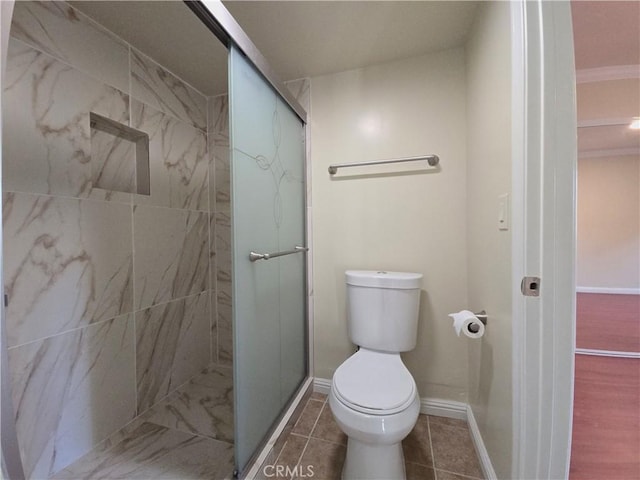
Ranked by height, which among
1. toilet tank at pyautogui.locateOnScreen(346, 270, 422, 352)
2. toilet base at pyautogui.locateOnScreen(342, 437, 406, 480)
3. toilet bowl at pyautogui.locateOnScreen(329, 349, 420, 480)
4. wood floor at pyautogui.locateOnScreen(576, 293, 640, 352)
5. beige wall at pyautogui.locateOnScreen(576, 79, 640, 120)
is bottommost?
wood floor at pyautogui.locateOnScreen(576, 293, 640, 352)

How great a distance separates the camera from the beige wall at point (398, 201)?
59.5 inches

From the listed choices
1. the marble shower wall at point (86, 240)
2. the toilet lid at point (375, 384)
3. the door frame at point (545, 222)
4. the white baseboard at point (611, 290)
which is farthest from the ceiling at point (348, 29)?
the white baseboard at point (611, 290)

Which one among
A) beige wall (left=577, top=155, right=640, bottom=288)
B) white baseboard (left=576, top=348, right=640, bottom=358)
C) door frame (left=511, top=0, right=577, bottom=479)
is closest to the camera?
door frame (left=511, top=0, right=577, bottom=479)

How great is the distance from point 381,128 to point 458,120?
1.38 ft

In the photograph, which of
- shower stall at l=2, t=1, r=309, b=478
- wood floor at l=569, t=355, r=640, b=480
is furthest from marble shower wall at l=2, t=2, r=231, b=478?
wood floor at l=569, t=355, r=640, b=480

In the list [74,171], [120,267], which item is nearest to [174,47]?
[74,171]

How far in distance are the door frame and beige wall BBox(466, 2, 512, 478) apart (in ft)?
0.38

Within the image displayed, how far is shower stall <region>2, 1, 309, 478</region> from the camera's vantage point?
107cm

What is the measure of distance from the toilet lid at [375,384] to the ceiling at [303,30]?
1650 millimetres

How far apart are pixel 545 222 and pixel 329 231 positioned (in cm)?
113

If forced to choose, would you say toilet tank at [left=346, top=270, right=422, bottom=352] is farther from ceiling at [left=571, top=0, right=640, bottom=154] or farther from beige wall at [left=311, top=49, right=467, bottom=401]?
ceiling at [left=571, top=0, right=640, bottom=154]

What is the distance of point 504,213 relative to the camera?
943mm

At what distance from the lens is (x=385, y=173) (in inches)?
63.3

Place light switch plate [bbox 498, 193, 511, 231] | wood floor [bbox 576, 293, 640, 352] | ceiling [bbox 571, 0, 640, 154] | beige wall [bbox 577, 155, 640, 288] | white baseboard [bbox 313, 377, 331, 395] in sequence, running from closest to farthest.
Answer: light switch plate [bbox 498, 193, 511, 231]
ceiling [bbox 571, 0, 640, 154]
white baseboard [bbox 313, 377, 331, 395]
wood floor [bbox 576, 293, 640, 352]
beige wall [bbox 577, 155, 640, 288]
